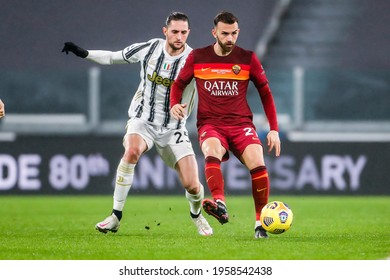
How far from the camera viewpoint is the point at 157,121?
27.3 feet

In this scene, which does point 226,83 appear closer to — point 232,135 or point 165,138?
point 232,135

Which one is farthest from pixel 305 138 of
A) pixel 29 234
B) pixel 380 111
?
pixel 29 234

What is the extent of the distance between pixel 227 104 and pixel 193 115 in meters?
7.71

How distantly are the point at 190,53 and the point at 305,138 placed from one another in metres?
8.11

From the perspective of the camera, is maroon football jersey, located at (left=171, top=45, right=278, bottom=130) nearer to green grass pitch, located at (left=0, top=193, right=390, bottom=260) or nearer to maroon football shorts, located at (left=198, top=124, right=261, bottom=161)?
maroon football shorts, located at (left=198, top=124, right=261, bottom=161)

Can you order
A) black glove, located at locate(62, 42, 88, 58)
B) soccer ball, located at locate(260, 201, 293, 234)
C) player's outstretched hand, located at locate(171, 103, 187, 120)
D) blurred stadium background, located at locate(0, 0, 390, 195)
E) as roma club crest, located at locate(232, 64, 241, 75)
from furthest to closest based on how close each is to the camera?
blurred stadium background, located at locate(0, 0, 390, 195) → black glove, located at locate(62, 42, 88, 58) → as roma club crest, located at locate(232, 64, 241, 75) → player's outstretched hand, located at locate(171, 103, 187, 120) → soccer ball, located at locate(260, 201, 293, 234)

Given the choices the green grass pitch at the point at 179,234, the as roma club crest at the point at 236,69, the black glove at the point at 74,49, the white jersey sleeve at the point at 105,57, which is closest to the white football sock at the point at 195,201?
the green grass pitch at the point at 179,234

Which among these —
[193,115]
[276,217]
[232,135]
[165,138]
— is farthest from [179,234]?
[193,115]

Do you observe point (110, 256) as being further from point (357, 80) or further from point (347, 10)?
point (347, 10)

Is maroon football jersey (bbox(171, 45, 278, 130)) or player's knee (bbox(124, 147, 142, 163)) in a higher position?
maroon football jersey (bbox(171, 45, 278, 130))

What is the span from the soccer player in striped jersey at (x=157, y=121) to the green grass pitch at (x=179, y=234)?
0.29 meters

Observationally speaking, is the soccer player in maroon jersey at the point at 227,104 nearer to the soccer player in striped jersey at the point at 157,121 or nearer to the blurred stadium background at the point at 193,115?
the soccer player in striped jersey at the point at 157,121

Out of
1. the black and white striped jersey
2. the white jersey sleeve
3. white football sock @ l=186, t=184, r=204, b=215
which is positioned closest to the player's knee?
the black and white striped jersey

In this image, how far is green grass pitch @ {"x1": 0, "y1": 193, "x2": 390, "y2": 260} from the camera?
6633 millimetres
